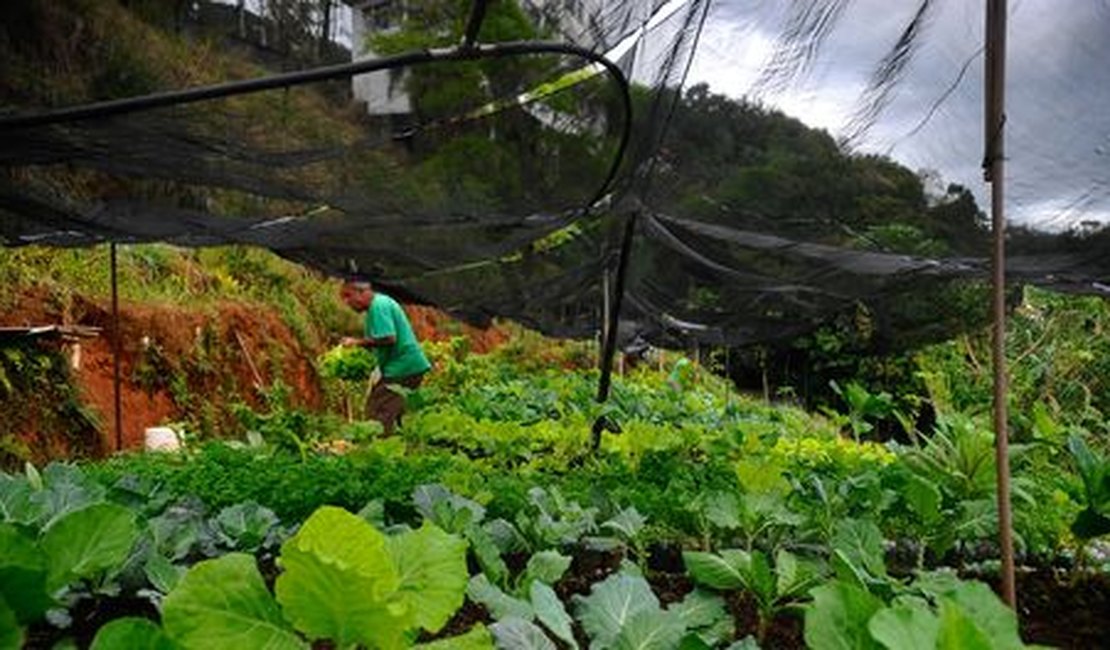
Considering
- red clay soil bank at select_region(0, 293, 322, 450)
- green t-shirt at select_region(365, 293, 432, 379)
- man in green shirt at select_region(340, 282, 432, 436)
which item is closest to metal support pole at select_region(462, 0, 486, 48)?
man in green shirt at select_region(340, 282, 432, 436)

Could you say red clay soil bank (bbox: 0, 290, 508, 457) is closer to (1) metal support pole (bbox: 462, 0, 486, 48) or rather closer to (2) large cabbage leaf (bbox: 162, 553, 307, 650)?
(1) metal support pole (bbox: 462, 0, 486, 48)

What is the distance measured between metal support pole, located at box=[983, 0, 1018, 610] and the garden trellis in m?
0.93

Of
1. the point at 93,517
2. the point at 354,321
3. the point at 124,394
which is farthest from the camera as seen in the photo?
the point at 354,321

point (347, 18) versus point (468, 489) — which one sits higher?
point (347, 18)

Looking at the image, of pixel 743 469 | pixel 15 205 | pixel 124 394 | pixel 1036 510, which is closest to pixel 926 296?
pixel 1036 510

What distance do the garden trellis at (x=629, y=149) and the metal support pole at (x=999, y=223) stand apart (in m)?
0.93

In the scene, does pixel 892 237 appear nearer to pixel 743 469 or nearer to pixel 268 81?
pixel 743 469

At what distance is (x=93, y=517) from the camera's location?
94 centimetres

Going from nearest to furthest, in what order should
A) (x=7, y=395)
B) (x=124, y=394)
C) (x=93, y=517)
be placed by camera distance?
(x=93, y=517)
(x=7, y=395)
(x=124, y=394)

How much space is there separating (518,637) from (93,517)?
0.42 metres

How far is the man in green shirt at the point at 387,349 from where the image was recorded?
7223 millimetres

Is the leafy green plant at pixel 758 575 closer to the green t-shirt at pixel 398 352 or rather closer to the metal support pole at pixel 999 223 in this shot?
the metal support pole at pixel 999 223

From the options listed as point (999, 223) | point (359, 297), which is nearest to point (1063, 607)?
point (999, 223)

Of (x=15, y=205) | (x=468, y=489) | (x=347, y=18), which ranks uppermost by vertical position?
(x=347, y=18)
